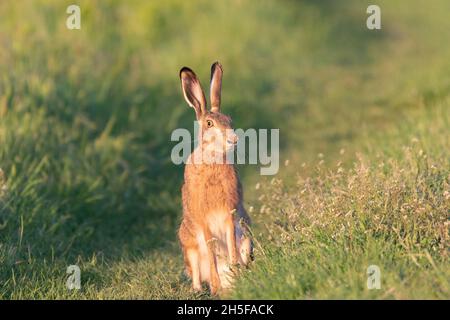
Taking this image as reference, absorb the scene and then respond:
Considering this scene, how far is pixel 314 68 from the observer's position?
Result: 1291 cm

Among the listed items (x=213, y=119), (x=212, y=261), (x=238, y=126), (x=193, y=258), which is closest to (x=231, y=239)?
(x=212, y=261)

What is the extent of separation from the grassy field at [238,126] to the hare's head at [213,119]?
608 millimetres

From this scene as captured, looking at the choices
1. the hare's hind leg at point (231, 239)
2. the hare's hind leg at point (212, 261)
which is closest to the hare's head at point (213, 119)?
the hare's hind leg at point (231, 239)

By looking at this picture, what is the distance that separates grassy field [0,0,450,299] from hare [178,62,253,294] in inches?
7.5

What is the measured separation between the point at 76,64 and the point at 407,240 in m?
5.32

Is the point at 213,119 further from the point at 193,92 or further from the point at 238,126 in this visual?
the point at 238,126

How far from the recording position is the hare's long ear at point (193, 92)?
5980 mm

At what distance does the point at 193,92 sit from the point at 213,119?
0.33 meters

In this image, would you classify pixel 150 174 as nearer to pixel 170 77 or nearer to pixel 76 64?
pixel 76 64

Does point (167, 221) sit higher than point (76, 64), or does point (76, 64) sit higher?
point (76, 64)

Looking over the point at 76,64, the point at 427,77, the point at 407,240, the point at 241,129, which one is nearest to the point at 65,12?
the point at 76,64

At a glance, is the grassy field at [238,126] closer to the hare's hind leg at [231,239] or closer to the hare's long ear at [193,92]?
the hare's hind leg at [231,239]

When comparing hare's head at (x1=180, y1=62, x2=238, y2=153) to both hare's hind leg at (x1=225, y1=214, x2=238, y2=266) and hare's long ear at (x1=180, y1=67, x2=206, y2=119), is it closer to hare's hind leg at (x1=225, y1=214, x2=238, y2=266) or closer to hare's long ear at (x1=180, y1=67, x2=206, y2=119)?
hare's long ear at (x1=180, y1=67, x2=206, y2=119)

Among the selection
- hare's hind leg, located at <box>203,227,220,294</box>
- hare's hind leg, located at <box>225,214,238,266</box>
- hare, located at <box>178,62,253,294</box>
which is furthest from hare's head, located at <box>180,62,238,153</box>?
hare's hind leg, located at <box>203,227,220,294</box>
